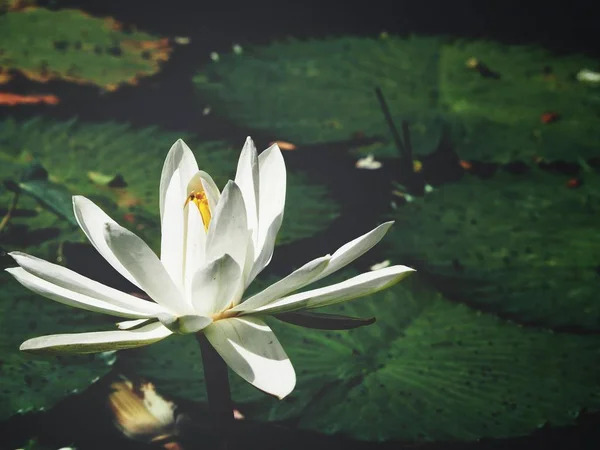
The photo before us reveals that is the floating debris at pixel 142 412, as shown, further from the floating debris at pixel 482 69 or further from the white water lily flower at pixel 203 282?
the floating debris at pixel 482 69

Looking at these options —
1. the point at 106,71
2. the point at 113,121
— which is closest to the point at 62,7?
the point at 106,71

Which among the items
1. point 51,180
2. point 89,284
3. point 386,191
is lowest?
point 386,191

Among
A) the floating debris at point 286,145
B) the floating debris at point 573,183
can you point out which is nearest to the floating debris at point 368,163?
the floating debris at point 286,145

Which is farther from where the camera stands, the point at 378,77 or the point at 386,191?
→ the point at 378,77

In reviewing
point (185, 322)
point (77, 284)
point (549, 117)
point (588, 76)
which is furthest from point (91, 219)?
point (588, 76)

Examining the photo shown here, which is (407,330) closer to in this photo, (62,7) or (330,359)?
(330,359)

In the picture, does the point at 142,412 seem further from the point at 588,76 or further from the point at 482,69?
the point at 588,76

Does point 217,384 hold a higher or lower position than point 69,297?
lower
